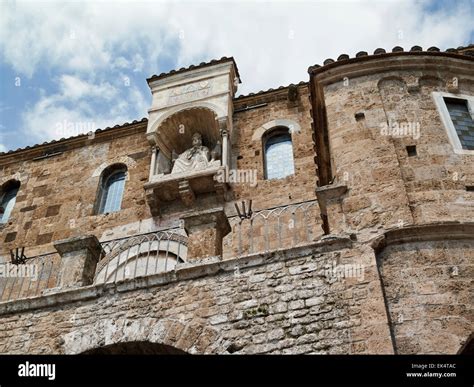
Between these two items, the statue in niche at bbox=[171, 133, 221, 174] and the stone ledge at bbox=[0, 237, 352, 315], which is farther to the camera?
the statue in niche at bbox=[171, 133, 221, 174]

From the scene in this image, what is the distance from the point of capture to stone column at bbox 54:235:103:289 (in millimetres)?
8461

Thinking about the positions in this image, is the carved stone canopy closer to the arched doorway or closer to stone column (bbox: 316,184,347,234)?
stone column (bbox: 316,184,347,234)

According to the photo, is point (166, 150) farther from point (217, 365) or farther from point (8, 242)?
point (217, 365)

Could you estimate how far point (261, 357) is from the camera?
591cm

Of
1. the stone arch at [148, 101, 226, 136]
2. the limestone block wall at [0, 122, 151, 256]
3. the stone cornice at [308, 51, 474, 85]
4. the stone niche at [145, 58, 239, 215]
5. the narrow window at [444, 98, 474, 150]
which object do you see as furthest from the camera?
the stone arch at [148, 101, 226, 136]

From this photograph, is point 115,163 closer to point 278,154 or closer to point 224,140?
point 224,140

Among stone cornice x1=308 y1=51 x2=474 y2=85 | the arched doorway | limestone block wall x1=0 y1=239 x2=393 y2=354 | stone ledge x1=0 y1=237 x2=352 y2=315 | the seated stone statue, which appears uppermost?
the seated stone statue

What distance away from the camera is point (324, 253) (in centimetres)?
748

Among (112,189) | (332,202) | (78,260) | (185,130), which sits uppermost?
(185,130)

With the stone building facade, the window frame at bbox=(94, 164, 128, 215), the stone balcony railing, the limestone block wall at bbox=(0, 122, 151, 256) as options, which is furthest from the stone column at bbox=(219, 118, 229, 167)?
the window frame at bbox=(94, 164, 128, 215)

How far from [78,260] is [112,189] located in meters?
6.39

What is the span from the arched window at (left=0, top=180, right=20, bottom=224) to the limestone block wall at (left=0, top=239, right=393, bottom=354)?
761cm

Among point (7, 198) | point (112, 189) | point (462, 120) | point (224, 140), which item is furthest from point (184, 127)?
point (462, 120)

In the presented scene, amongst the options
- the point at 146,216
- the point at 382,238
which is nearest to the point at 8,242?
the point at 146,216
